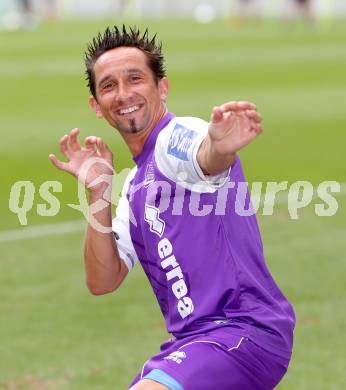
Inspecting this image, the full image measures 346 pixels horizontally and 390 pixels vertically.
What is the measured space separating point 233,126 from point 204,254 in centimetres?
65

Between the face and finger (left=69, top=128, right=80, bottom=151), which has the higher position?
the face

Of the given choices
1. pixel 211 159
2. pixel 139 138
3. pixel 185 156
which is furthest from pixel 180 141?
pixel 139 138

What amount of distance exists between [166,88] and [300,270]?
5201 millimetres

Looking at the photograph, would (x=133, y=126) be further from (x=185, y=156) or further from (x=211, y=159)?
(x=211, y=159)

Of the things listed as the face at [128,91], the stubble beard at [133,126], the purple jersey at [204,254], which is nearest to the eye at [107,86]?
the face at [128,91]

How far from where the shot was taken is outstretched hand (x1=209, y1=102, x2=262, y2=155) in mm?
4848

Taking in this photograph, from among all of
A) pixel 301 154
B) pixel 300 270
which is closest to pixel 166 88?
pixel 300 270

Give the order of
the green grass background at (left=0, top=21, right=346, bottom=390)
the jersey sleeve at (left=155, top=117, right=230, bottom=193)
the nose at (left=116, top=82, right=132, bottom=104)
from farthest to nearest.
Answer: the green grass background at (left=0, top=21, right=346, bottom=390) < the nose at (left=116, top=82, right=132, bottom=104) < the jersey sleeve at (left=155, top=117, right=230, bottom=193)

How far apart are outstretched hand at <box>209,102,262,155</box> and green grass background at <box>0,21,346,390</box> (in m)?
3.37

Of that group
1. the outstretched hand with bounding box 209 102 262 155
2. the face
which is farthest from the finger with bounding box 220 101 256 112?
the face

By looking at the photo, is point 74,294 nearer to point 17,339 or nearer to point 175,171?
point 17,339

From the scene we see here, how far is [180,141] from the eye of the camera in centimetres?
512

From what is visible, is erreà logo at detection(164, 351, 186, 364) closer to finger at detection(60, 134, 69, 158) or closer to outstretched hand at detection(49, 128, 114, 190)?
outstretched hand at detection(49, 128, 114, 190)

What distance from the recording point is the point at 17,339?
900 cm
